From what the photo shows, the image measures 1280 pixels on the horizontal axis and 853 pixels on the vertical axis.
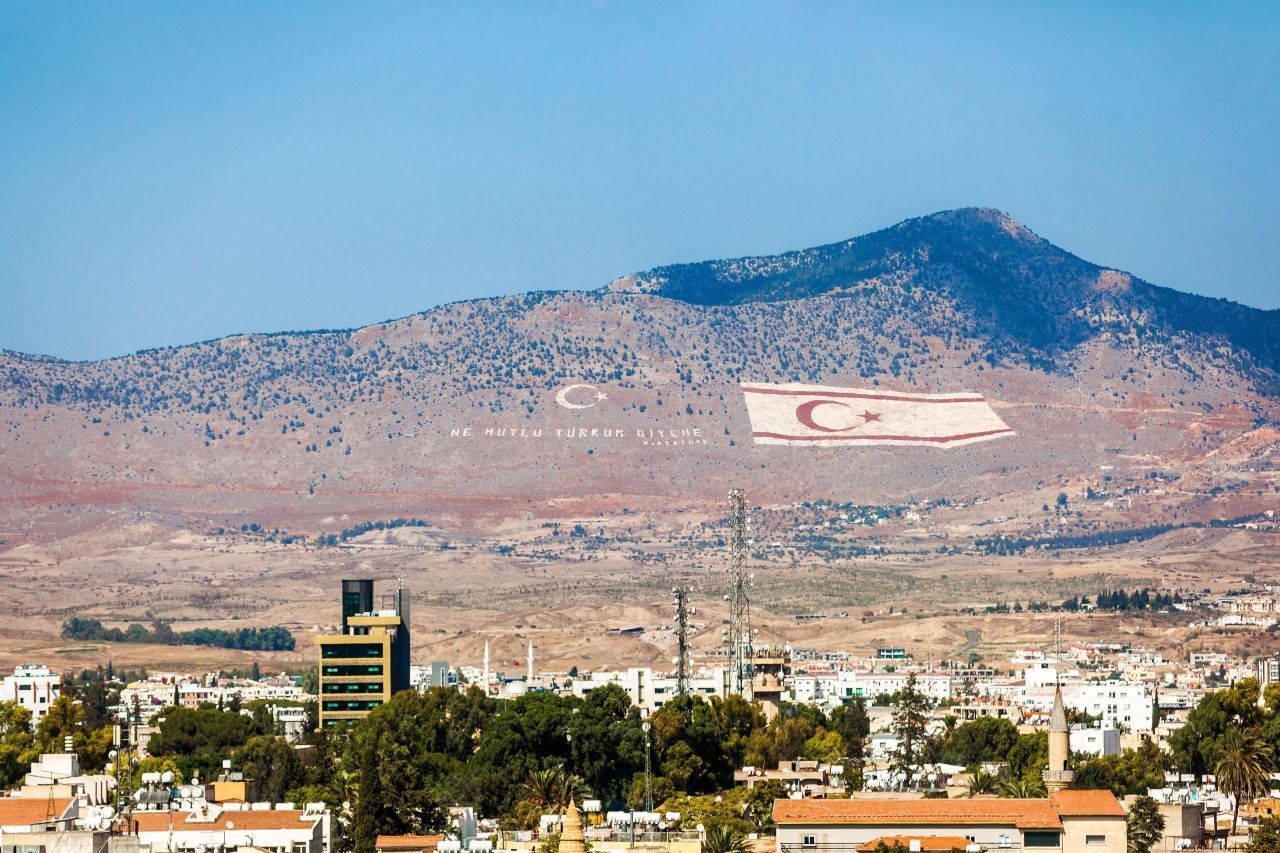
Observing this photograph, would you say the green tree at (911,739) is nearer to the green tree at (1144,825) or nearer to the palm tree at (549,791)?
the palm tree at (549,791)

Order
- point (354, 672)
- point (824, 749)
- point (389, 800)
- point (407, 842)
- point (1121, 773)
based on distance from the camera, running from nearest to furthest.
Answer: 1. point (407, 842)
2. point (389, 800)
3. point (1121, 773)
4. point (824, 749)
5. point (354, 672)

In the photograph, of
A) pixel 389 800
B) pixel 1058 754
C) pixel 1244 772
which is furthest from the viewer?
pixel 1244 772

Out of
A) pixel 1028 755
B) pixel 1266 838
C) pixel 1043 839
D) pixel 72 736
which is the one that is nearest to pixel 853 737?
pixel 1028 755

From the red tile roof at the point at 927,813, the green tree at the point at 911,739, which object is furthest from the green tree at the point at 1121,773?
the red tile roof at the point at 927,813

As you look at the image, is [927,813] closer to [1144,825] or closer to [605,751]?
[1144,825]

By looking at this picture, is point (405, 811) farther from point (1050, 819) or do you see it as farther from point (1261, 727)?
point (1261, 727)

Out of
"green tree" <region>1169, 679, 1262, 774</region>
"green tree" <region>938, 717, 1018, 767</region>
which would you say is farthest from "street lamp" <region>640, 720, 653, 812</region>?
"green tree" <region>1169, 679, 1262, 774</region>

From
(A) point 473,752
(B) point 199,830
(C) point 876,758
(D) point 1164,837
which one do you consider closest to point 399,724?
(A) point 473,752
